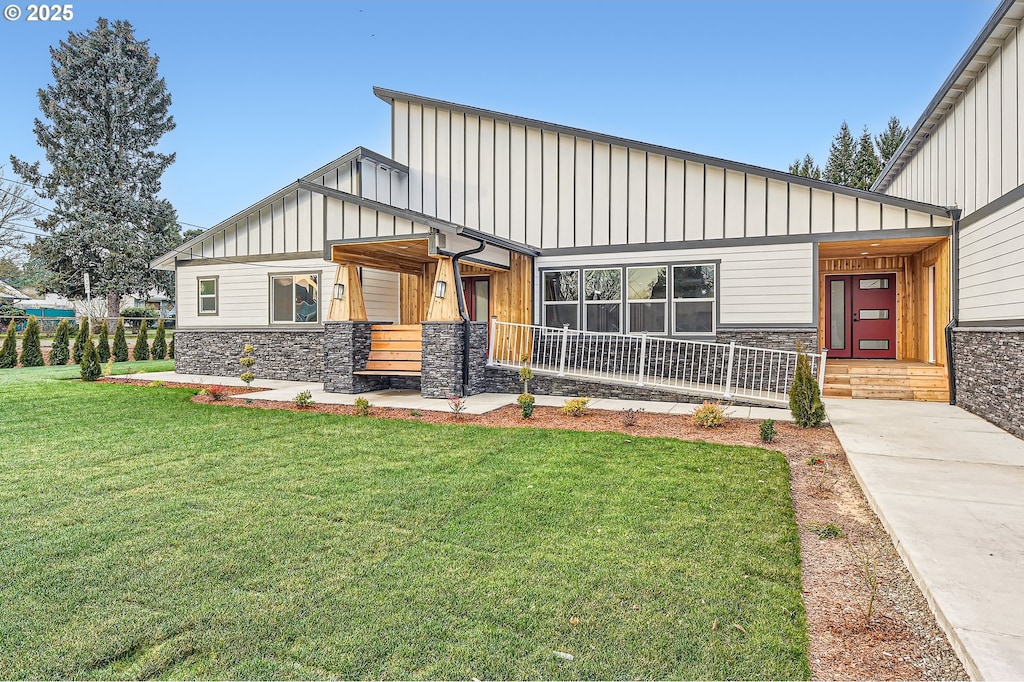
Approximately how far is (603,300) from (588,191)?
247 cm

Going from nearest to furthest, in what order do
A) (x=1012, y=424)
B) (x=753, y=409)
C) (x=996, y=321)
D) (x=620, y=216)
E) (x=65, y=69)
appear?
(x=1012, y=424) < (x=996, y=321) < (x=753, y=409) < (x=620, y=216) < (x=65, y=69)

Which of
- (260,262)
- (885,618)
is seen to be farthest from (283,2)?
(885,618)

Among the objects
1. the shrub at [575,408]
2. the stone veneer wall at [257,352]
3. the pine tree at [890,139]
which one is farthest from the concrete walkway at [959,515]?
the pine tree at [890,139]

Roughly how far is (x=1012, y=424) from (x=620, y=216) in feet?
24.4

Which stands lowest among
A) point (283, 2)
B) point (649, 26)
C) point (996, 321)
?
point (996, 321)

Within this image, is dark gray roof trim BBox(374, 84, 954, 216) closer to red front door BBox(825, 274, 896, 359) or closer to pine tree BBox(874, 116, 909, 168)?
red front door BBox(825, 274, 896, 359)

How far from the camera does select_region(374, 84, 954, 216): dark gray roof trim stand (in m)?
9.84

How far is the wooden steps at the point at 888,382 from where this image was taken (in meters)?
9.74

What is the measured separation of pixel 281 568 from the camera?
318 centimetres

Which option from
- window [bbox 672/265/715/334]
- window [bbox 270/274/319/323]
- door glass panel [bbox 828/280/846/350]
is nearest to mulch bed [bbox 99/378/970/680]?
window [bbox 672/265/715/334]

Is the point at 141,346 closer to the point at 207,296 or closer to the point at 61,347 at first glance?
the point at 61,347

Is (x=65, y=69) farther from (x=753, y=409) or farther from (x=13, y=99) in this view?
(x=753, y=409)

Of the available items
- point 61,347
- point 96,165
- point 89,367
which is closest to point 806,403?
point 89,367

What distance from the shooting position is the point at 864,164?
33594mm
